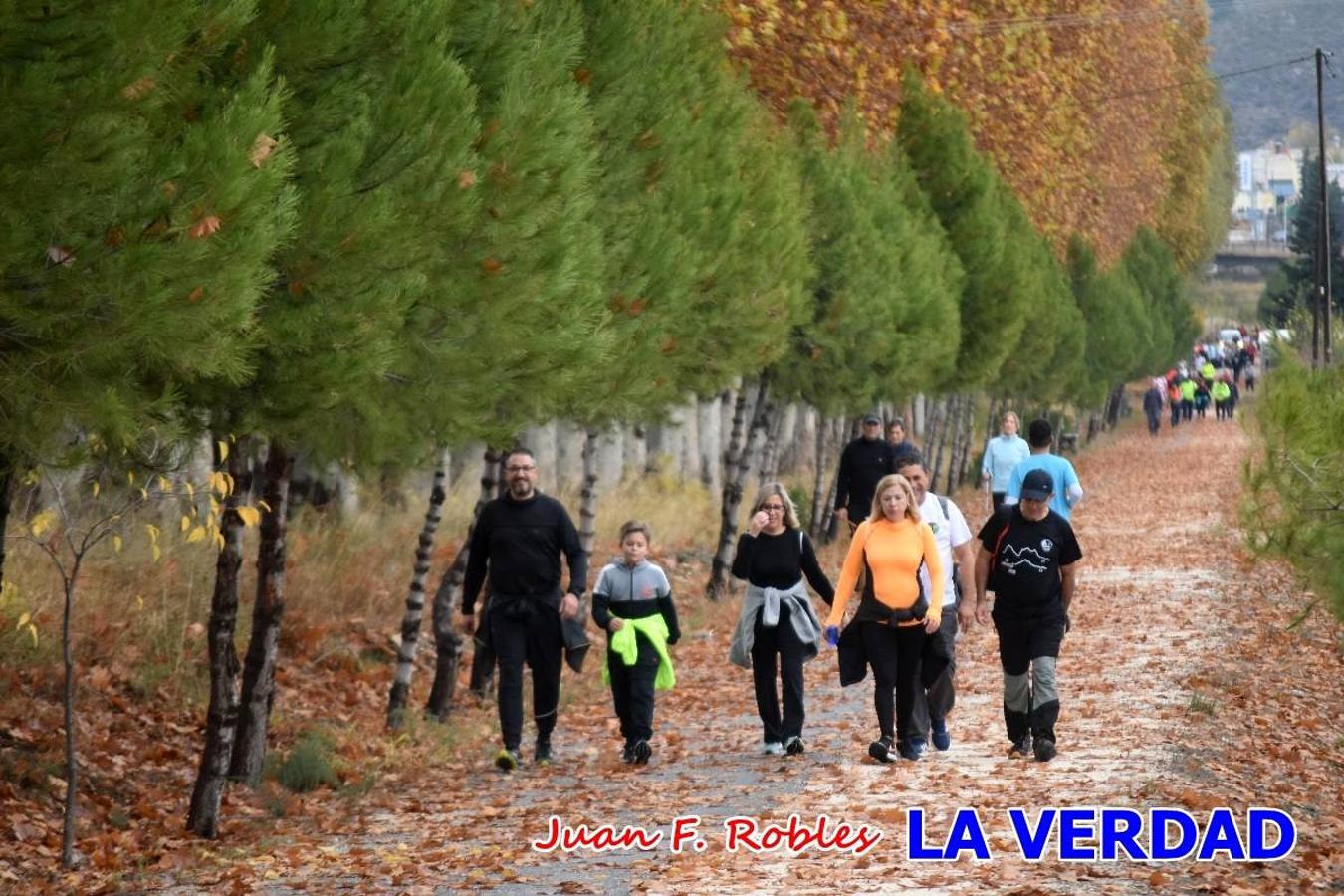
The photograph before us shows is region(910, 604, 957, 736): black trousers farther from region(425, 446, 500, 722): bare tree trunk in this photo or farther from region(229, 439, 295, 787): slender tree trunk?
region(425, 446, 500, 722): bare tree trunk

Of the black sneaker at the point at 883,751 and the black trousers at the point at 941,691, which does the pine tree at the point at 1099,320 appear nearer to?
the black trousers at the point at 941,691

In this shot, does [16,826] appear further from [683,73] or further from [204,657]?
[683,73]

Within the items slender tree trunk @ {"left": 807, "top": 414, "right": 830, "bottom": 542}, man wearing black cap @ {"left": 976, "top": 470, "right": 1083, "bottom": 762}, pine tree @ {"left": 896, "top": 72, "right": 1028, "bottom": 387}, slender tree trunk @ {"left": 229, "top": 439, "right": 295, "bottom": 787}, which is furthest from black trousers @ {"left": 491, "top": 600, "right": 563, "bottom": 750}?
pine tree @ {"left": 896, "top": 72, "right": 1028, "bottom": 387}

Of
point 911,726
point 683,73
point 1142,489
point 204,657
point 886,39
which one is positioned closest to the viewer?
point 911,726

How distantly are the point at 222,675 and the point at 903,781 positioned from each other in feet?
13.0

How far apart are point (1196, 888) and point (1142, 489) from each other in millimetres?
41473

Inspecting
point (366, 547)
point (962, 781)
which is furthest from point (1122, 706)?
point (366, 547)

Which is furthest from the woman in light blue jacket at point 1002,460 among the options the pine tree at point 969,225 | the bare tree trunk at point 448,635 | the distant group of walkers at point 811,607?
the pine tree at point 969,225

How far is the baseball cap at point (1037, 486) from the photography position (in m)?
13.3

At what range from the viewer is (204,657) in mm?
18516

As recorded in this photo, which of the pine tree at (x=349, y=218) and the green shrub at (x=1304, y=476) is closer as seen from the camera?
the pine tree at (x=349, y=218)

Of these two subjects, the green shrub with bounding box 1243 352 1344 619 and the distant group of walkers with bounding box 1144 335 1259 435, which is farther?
the distant group of walkers with bounding box 1144 335 1259 435

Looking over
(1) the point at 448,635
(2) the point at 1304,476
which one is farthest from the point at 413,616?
(2) the point at 1304,476

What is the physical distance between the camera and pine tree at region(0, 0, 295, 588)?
29.2 ft
